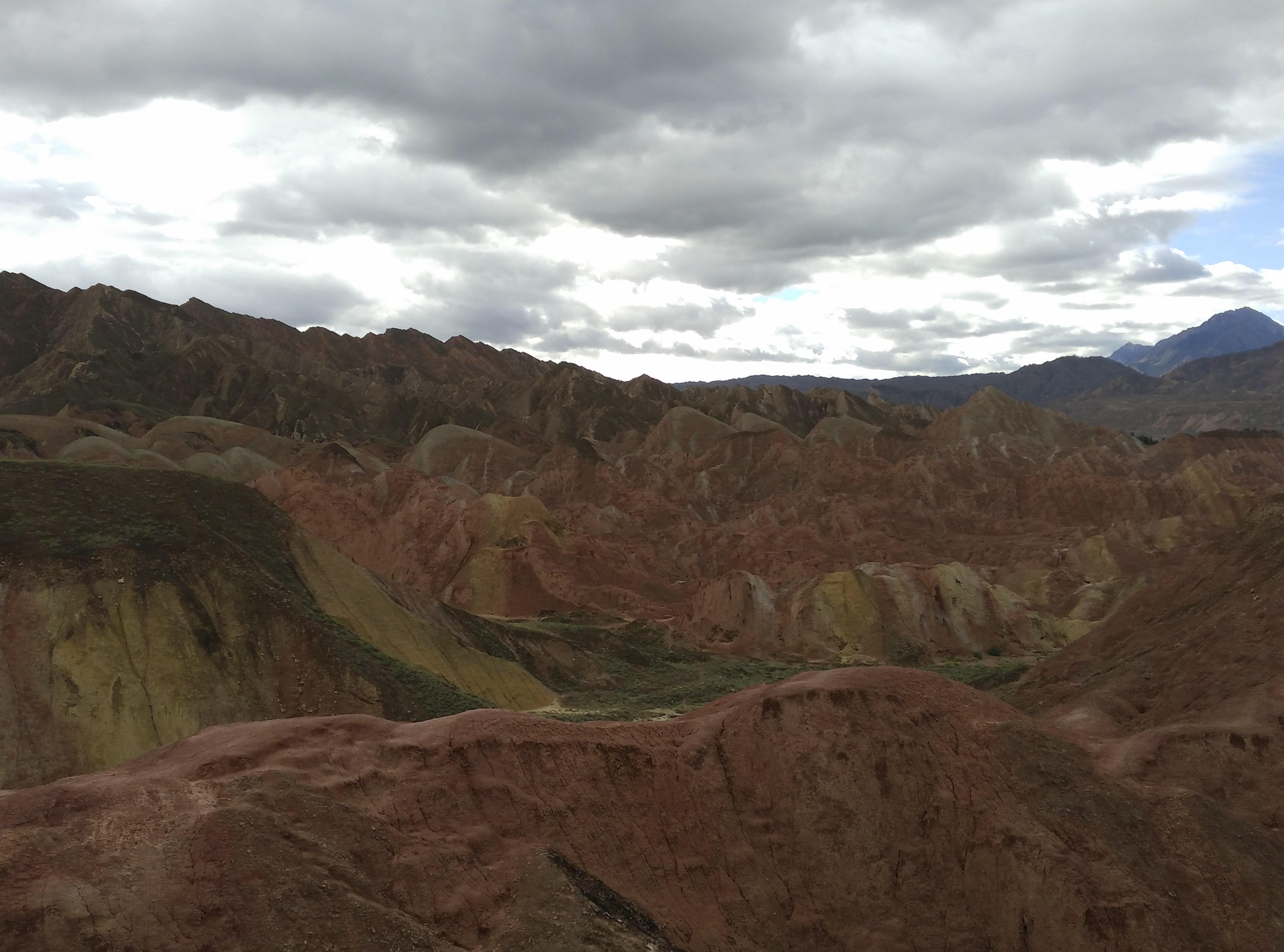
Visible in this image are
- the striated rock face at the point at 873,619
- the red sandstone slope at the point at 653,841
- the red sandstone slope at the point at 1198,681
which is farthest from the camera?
the striated rock face at the point at 873,619

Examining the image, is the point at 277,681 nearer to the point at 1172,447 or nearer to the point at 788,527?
the point at 788,527

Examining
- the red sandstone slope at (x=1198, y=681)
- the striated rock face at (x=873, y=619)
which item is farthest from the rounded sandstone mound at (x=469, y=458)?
the red sandstone slope at (x=1198, y=681)

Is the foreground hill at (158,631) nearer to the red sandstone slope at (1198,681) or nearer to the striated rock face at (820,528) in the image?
the red sandstone slope at (1198,681)

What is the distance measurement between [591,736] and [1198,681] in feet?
59.2

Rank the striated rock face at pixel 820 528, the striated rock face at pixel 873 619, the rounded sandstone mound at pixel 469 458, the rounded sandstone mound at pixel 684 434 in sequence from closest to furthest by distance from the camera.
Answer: the striated rock face at pixel 873 619 → the striated rock face at pixel 820 528 → the rounded sandstone mound at pixel 469 458 → the rounded sandstone mound at pixel 684 434

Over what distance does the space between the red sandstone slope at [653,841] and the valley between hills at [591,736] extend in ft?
0.20

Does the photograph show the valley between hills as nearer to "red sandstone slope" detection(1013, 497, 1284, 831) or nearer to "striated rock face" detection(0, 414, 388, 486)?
"red sandstone slope" detection(1013, 497, 1284, 831)

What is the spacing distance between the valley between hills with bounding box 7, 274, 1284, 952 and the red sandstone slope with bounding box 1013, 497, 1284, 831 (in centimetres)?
12

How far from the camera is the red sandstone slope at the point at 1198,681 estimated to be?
22547 millimetres

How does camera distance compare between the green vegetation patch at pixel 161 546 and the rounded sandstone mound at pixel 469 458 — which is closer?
the green vegetation patch at pixel 161 546

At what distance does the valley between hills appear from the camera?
49.0ft

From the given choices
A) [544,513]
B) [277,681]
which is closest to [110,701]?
[277,681]

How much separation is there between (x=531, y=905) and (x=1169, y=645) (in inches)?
946

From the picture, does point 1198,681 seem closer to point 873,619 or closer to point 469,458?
point 873,619
